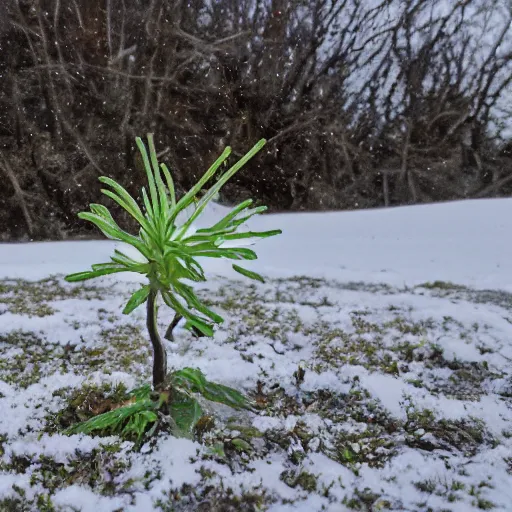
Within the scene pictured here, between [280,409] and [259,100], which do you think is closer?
[280,409]

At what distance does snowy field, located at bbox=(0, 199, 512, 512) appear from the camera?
2.26 ft

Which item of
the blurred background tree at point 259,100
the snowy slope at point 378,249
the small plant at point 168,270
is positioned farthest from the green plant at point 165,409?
the blurred background tree at point 259,100

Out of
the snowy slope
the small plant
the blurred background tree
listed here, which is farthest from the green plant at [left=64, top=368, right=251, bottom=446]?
the blurred background tree

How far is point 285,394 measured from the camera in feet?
3.14

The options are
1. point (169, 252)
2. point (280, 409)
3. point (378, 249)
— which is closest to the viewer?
point (169, 252)

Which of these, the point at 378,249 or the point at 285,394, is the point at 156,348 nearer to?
the point at 285,394

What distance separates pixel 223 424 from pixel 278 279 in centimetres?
107

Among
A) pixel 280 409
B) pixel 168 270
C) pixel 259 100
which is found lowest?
pixel 280 409

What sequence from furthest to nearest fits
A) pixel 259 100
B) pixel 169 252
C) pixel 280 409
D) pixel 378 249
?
pixel 259 100 → pixel 378 249 → pixel 280 409 → pixel 169 252

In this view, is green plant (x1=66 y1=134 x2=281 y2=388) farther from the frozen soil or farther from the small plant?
the frozen soil

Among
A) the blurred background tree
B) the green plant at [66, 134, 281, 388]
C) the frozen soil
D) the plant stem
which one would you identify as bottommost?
the frozen soil

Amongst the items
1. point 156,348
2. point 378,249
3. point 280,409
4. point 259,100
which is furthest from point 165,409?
point 259,100

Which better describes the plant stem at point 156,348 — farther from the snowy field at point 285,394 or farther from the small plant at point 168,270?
the snowy field at point 285,394

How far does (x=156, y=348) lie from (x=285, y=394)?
302mm
